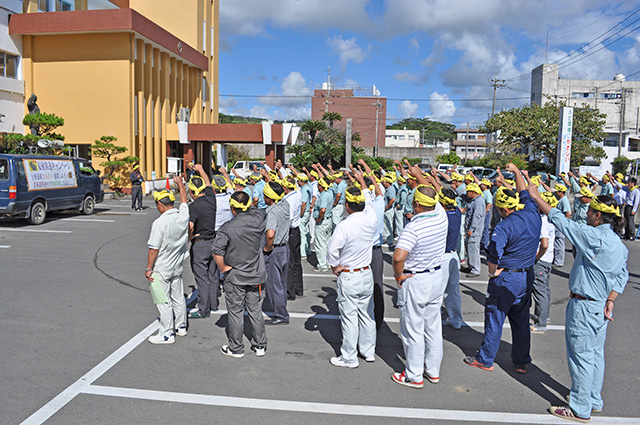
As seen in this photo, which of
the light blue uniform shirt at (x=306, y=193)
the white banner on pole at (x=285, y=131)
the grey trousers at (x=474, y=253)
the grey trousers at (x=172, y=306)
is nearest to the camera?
the grey trousers at (x=172, y=306)

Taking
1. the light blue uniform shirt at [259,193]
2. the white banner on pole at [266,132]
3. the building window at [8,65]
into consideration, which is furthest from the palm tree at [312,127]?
the light blue uniform shirt at [259,193]

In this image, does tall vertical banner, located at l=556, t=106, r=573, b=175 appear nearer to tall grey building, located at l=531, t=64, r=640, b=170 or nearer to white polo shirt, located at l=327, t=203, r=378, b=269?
white polo shirt, located at l=327, t=203, r=378, b=269

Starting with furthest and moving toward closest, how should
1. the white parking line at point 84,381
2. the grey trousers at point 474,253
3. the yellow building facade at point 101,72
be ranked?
the yellow building facade at point 101,72, the grey trousers at point 474,253, the white parking line at point 84,381

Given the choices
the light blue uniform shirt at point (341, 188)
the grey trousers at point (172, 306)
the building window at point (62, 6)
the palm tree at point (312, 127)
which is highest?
the building window at point (62, 6)

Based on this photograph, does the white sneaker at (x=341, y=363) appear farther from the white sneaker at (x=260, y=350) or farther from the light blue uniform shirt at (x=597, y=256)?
the light blue uniform shirt at (x=597, y=256)

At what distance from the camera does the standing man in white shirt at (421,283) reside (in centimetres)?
483

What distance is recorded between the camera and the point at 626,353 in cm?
596

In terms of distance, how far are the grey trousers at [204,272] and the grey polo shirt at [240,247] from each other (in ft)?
4.95

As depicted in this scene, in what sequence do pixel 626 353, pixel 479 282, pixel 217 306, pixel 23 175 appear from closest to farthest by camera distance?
pixel 626 353
pixel 217 306
pixel 479 282
pixel 23 175

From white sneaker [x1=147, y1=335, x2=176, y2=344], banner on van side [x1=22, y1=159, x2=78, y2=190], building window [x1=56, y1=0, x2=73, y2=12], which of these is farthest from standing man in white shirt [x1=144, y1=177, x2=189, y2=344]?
building window [x1=56, y1=0, x2=73, y2=12]

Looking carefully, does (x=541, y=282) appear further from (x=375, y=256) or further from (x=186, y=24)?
(x=186, y=24)

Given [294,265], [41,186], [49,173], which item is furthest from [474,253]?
[49,173]

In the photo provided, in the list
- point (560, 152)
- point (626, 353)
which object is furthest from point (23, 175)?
point (560, 152)

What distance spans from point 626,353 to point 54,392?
20.5 feet
